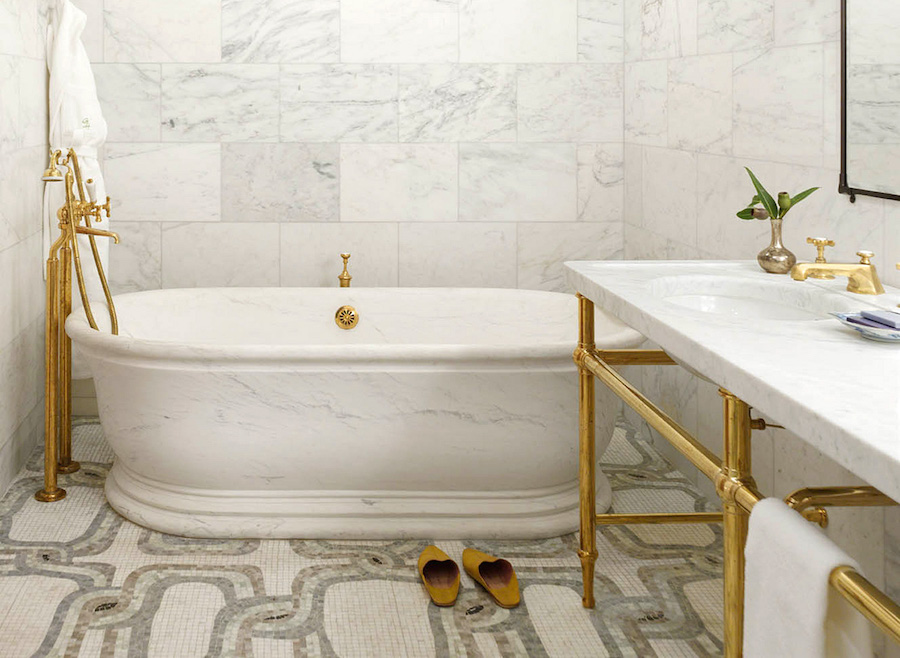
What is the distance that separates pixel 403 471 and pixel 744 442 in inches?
62.1

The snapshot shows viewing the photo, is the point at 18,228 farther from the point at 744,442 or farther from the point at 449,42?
the point at 744,442

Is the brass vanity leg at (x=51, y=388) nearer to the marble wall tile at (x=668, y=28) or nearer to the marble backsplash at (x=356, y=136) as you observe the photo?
the marble backsplash at (x=356, y=136)

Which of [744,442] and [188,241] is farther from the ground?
[188,241]

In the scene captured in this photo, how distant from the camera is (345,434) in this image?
2918 mm

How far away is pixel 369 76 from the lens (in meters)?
4.21

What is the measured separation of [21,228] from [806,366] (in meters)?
3.01

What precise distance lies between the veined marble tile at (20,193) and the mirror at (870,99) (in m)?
2.63

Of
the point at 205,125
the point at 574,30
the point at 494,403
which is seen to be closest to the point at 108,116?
→ the point at 205,125

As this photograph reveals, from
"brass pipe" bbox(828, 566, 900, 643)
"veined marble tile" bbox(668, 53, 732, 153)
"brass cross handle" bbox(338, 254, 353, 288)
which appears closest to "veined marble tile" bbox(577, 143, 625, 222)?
"veined marble tile" bbox(668, 53, 732, 153)

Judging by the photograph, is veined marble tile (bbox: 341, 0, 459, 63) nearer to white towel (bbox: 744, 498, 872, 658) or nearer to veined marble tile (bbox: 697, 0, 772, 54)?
veined marble tile (bbox: 697, 0, 772, 54)

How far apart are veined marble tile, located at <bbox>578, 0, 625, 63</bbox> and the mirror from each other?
1.86 m

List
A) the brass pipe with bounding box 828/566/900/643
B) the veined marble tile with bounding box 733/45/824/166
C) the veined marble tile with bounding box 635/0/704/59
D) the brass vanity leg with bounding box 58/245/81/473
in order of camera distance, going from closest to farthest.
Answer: the brass pipe with bounding box 828/566/900/643, the veined marble tile with bounding box 733/45/824/166, the brass vanity leg with bounding box 58/245/81/473, the veined marble tile with bounding box 635/0/704/59

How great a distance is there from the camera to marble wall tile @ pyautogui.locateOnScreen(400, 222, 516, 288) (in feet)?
14.2

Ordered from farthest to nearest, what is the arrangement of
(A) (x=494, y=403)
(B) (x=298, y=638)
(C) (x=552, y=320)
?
(C) (x=552, y=320)
(A) (x=494, y=403)
(B) (x=298, y=638)
